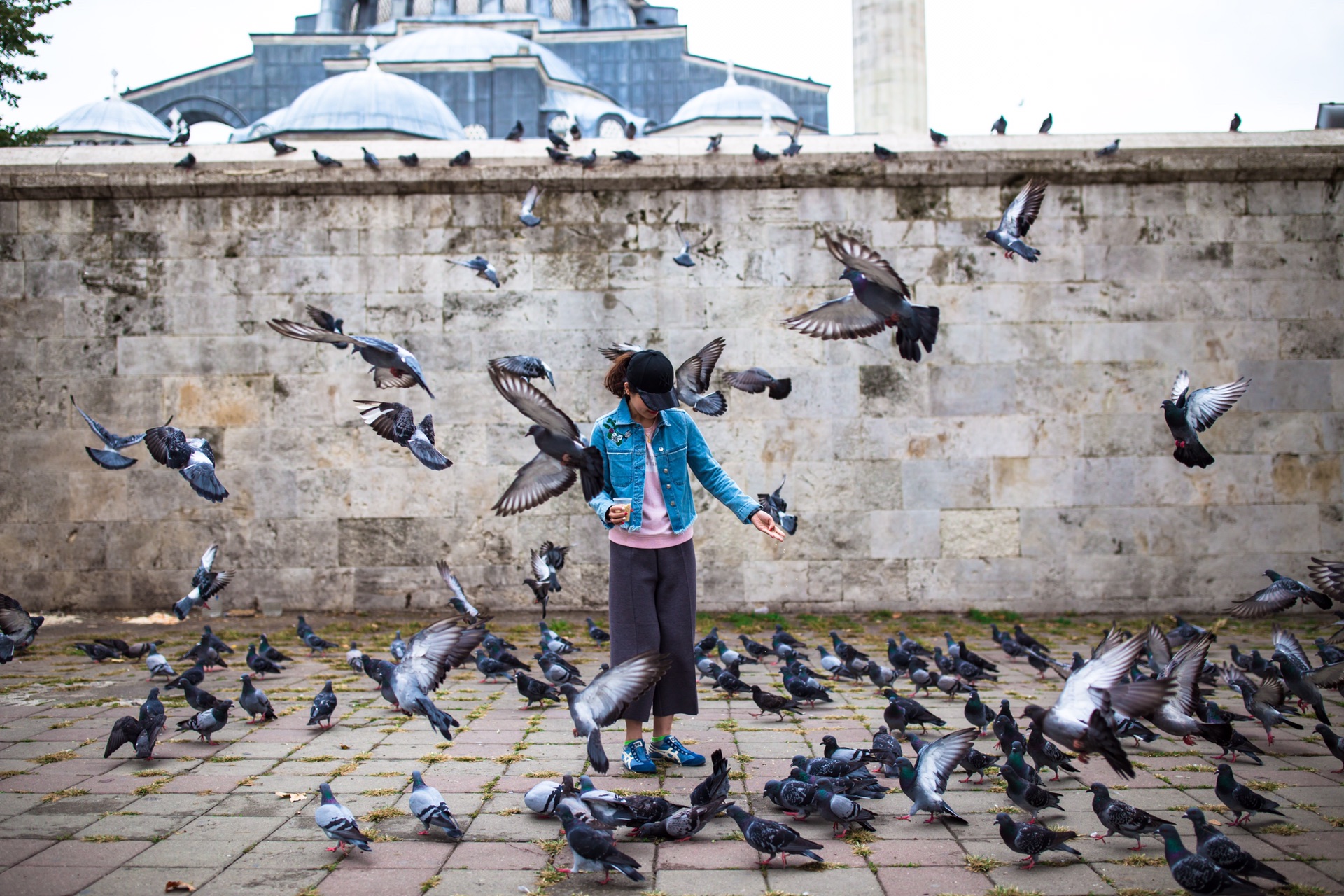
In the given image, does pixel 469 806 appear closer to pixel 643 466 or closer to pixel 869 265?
pixel 643 466

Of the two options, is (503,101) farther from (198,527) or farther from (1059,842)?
(1059,842)

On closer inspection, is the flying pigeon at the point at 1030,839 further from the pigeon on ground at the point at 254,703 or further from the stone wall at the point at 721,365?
the stone wall at the point at 721,365

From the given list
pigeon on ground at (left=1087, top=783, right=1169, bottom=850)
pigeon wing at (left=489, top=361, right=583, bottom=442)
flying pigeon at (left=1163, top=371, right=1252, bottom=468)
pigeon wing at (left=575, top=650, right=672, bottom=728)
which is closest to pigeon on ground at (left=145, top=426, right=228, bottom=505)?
pigeon wing at (left=489, top=361, right=583, bottom=442)

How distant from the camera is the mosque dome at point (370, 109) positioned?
2958 centimetres

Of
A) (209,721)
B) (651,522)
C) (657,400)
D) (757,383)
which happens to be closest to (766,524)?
(651,522)

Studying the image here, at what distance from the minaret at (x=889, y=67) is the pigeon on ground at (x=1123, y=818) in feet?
41.7

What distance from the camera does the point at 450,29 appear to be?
4438 cm

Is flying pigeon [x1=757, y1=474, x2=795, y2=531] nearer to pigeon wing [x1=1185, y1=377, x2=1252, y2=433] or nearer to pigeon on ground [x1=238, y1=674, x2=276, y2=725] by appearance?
pigeon wing [x1=1185, y1=377, x2=1252, y2=433]

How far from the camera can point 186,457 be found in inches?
233

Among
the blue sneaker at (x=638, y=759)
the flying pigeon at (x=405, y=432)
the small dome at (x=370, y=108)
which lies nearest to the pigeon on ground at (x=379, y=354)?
the flying pigeon at (x=405, y=432)

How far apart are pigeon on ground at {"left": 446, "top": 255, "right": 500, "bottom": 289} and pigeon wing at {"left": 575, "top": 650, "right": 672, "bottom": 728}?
4803 millimetres

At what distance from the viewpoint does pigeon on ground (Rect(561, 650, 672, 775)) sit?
3.76m

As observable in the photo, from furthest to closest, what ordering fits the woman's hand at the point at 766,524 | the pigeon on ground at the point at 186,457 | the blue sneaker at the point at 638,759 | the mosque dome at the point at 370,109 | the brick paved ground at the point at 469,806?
the mosque dome at the point at 370,109 → the pigeon on ground at the point at 186,457 → the blue sneaker at the point at 638,759 → the woman's hand at the point at 766,524 → the brick paved ground at the point at 469,806

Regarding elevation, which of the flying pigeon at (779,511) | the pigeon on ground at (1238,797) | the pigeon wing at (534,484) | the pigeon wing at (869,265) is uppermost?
the pigeon wing at (869,265)
